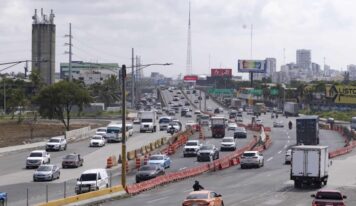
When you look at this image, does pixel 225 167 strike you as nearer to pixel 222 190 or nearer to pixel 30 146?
pixel 222 190

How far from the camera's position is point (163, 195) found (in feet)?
138

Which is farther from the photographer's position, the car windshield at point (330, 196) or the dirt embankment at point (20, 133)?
the dirt embankment at point (20, 133)

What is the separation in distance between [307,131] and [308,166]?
33.0 m

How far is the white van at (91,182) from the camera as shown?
4189 cm

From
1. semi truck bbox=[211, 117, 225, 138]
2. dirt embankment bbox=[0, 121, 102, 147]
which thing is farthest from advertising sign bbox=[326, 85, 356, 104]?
dirt embankment bbox=[0, 121, 102, 147]

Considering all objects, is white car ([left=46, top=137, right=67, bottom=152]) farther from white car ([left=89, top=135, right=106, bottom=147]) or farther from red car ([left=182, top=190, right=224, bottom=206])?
red car ([left=182, top=190, right=224, bottom=206])

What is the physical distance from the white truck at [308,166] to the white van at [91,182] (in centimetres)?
1128

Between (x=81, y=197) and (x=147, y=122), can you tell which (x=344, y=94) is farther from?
(x=81, y=197)

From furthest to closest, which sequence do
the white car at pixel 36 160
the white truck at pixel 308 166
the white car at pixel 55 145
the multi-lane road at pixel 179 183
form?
1. the white car at pixel 55 145
2. the white car at pixel 36 160
3. the white truck at pixel 308 166
4. the multi-lane road at pixel 179 183

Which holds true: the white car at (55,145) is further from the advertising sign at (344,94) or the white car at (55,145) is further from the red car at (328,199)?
the advertising sign at (344,94)

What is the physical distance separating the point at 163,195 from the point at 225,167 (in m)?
18.8

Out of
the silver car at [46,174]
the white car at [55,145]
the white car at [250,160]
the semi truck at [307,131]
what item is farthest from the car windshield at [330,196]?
the white car at [55,145]

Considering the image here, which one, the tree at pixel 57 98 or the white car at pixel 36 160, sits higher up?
the tree at pixel 57 98

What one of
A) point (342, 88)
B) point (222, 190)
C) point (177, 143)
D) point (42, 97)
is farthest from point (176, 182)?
point (342, 88)
